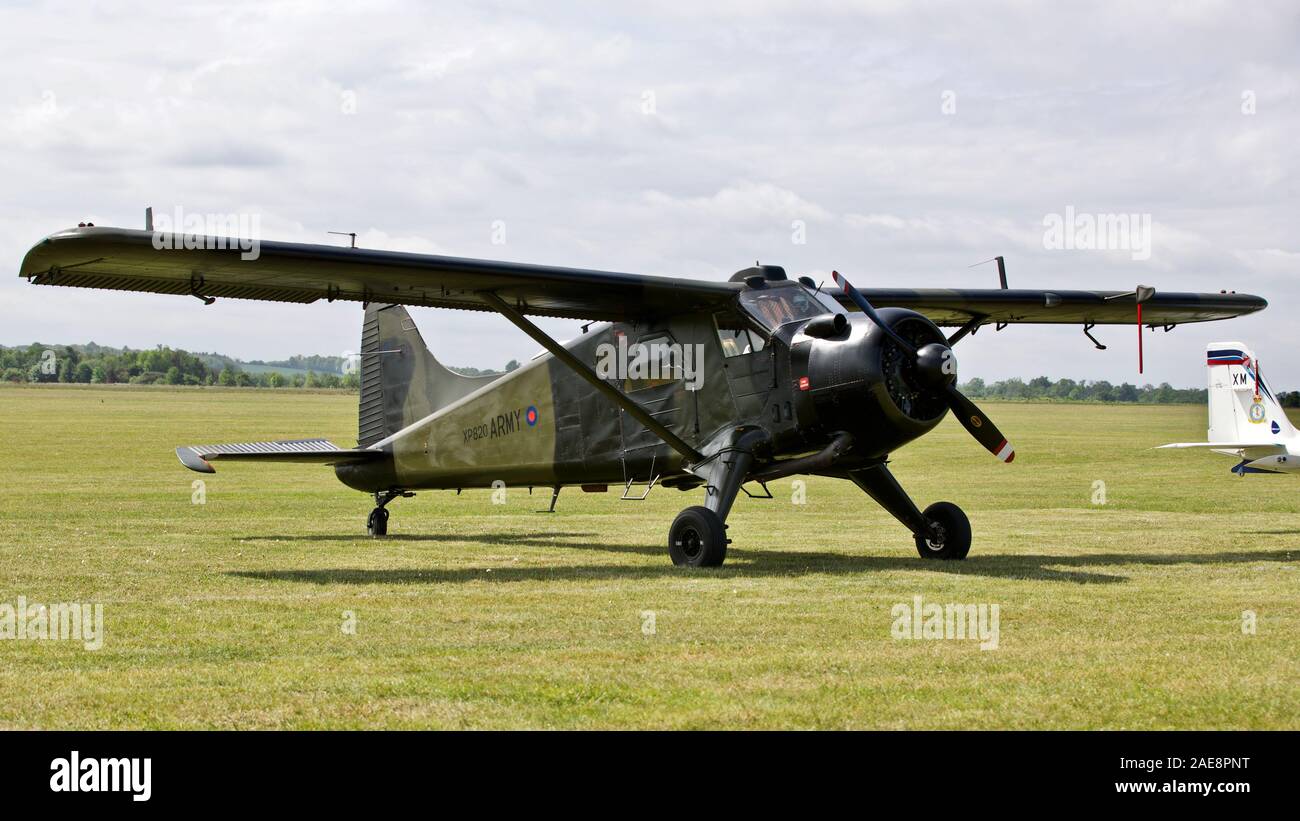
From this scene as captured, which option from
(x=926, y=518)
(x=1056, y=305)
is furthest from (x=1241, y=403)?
(x=926, y=518)

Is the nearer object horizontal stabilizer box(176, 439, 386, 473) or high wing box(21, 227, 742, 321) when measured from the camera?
high wing box(21, 227, 742, 321)

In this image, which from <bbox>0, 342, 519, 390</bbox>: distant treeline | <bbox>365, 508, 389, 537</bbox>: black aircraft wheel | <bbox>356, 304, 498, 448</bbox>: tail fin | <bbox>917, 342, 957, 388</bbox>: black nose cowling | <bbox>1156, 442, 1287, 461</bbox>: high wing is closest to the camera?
<bbox>917, 342, 957, 388</bbox>: black nose cowling

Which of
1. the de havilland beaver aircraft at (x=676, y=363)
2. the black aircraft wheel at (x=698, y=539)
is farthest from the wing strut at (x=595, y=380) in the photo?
the black aircraft wheel at (x=698, y=539)

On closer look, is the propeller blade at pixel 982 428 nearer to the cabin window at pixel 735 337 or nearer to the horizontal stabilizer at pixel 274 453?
the cabin window at pixel 735 337

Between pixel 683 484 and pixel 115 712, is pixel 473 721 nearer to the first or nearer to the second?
pixel 115 712

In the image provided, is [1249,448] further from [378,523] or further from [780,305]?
[378,523]

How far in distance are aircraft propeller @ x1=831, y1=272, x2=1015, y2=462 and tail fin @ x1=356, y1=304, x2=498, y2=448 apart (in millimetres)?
7533

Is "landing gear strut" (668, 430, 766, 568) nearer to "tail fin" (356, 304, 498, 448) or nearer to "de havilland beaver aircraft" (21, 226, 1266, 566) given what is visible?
"de havilland beaver aircraft" (21, 226, 1266, 566)

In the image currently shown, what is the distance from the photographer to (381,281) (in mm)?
13805

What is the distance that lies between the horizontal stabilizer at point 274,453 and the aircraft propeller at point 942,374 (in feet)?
25.7

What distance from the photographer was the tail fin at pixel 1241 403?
876 inches

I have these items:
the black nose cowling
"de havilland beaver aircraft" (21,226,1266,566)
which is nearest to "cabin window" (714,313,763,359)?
"de havilland beaver aircraft" (21,226,1266,566)

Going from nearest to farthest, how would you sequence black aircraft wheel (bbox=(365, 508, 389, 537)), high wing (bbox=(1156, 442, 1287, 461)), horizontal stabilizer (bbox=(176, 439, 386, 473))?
horizontal stabilizer (bbox=(176, 439, 386, 473)) → black aircraft wheel (bbox=(365, 508, 389, 537)) → high wing (bbox=(1156, 442, 1287, 461))

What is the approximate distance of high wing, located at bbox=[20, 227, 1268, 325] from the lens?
11719 mm
